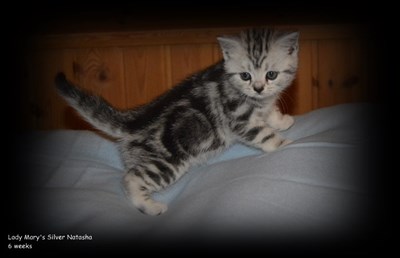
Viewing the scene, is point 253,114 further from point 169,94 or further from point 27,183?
point 27,183

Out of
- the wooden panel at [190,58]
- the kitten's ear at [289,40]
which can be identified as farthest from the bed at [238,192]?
the wooden panel at [190,58]

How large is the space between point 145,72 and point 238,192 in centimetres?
108

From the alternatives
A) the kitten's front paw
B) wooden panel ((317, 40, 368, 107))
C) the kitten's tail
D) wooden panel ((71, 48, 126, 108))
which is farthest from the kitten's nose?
wooden panel ((71, 48, 126, 108))

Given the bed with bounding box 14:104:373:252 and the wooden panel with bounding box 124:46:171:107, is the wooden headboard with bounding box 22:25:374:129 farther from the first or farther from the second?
the bed with bounding box 14:104:373:252

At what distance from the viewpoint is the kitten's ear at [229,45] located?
156cm

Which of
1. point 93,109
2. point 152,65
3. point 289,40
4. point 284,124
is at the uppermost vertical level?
point 289,40

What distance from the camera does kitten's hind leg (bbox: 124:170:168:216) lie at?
1.38 metres

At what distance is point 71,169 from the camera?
162cm

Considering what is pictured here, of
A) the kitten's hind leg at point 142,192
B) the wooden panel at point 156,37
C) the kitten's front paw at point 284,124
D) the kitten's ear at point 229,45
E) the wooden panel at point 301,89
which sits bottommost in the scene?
the kitten's hind leg at point 142,192

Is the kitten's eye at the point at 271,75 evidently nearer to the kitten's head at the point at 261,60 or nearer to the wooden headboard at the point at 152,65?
the kitten's head at the point at 261,60

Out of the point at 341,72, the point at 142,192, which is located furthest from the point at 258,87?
the point at 341,72

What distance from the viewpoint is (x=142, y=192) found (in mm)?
1431

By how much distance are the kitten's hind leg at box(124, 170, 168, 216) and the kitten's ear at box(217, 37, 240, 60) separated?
0.55m

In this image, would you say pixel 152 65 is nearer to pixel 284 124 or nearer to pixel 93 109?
pixel 93 109
